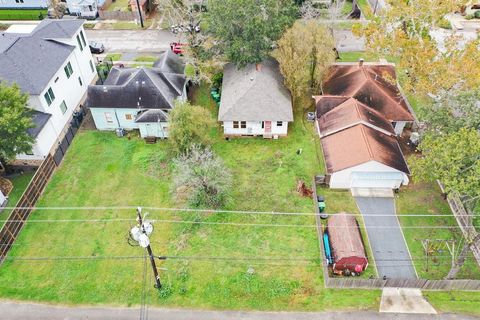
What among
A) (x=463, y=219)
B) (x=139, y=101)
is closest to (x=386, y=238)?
(x=463, y=219)

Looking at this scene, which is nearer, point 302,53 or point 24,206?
point 24,206

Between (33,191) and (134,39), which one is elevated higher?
(134,39)

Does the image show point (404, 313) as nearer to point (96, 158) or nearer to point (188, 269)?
point (188, 269)

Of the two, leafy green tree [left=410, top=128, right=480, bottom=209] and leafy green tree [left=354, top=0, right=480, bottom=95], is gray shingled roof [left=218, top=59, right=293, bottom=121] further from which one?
leafy green tree [left=410, top=128, right=480, bottom=209]

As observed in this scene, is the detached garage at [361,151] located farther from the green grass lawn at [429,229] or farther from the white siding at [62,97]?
the white siding at [62,97]

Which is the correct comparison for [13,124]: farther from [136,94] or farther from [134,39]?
[134,39]
